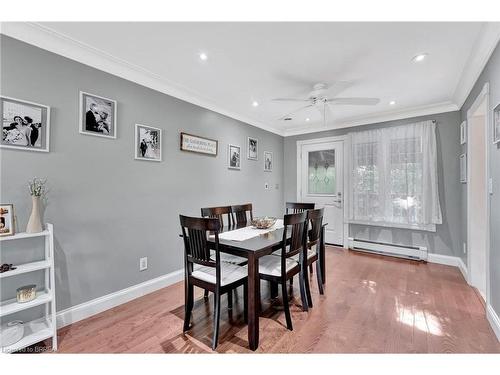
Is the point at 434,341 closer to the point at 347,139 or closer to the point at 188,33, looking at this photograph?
the point at 188,33

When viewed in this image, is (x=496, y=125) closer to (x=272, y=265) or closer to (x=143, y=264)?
(x=272, y=265)

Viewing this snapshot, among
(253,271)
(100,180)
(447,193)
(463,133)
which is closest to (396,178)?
(447,193)

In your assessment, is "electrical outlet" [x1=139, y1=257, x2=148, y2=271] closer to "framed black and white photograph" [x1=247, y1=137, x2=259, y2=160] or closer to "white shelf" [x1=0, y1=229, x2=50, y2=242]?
"white shelf" [x1=0, y1=229, x2=50, y2=242]

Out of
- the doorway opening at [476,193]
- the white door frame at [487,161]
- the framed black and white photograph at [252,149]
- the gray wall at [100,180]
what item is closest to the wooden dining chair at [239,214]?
the gray wall at [100,180]

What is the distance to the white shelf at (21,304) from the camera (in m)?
1.49

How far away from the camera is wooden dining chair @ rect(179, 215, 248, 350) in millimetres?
1692

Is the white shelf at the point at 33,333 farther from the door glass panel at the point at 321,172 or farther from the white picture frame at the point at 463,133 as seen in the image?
the white picture frame at the point at 463,133

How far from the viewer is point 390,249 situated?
3.89 m

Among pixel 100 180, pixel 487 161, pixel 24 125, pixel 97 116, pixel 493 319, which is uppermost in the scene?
pixel 97 116

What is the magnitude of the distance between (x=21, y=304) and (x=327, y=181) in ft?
14.6

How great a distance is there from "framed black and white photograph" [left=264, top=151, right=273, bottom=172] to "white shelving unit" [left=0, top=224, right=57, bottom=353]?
3.50 m

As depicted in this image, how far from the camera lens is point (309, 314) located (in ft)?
7.07
